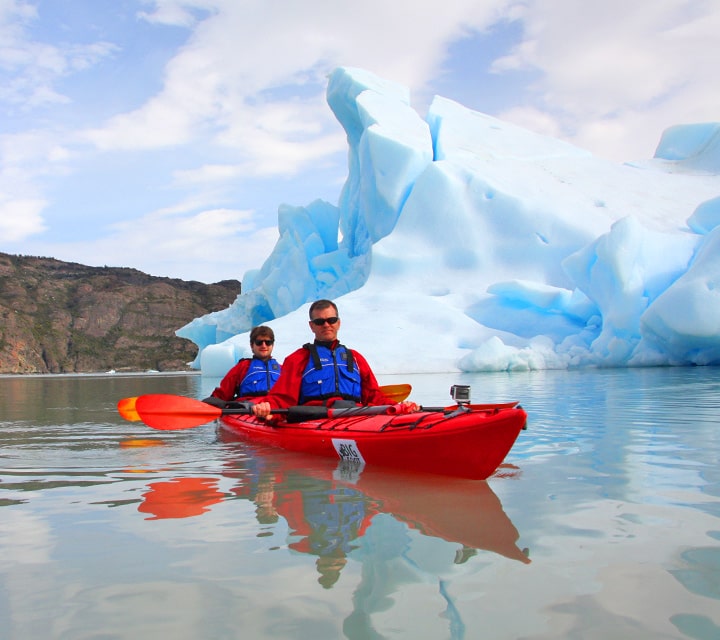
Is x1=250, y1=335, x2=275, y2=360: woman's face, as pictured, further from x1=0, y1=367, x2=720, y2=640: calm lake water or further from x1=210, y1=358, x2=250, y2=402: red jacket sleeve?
x1=0, y1=367, x2=720, y2=640: calm lake water

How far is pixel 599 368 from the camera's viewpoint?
14.7 meters

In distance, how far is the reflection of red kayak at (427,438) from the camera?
2.94 meters

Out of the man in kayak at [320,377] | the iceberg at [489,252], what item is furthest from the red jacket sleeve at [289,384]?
the iceberg at [489,252]

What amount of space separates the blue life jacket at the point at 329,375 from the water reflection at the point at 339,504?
49cm

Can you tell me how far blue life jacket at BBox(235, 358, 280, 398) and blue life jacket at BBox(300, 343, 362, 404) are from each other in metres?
1.50

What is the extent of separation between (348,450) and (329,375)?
637 mm

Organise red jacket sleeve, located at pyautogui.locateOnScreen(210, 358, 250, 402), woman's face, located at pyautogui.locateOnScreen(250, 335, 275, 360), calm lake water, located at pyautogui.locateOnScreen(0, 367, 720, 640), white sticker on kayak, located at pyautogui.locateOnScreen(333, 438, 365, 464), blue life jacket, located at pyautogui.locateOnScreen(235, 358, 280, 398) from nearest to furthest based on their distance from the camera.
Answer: calm lake water, located at pyautogui.locateOnScreen(0, 367, 720, 640) < white sticker on kayak, located at pyautogui.locateOnScreen(333, 438, 365, 464) < woman's face, located at pyautogui.locateOnScreen(250, 335, 275, 360) < blue life jacket, located at pyautogui.locateOnScreen(235, 358, 280, 398) < red jacket sleeve, located at pyautogui.locateOnScreen(210, 358, 250, 402)

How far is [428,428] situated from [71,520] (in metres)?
1.60

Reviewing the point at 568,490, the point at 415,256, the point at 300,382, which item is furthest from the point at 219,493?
the point at 415,256

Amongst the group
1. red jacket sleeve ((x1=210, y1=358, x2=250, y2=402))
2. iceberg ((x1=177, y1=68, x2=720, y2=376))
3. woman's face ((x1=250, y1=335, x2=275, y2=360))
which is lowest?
red jacket sleeve ((x1=210, y1=358, x2=250, y2=402))

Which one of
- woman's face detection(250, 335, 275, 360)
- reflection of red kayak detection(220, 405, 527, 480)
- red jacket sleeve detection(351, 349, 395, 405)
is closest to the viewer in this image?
reflection of red kayak detection(220, 405, 527, 480)

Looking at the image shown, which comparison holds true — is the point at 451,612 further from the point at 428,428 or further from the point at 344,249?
the point at 344,249

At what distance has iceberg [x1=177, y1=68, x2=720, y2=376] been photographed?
44.4 feet

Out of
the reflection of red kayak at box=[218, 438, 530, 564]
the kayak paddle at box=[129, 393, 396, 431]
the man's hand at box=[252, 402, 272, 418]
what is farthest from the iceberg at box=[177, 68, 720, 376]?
the reflection of red kayak at box=[218, 438, 530, 564]
